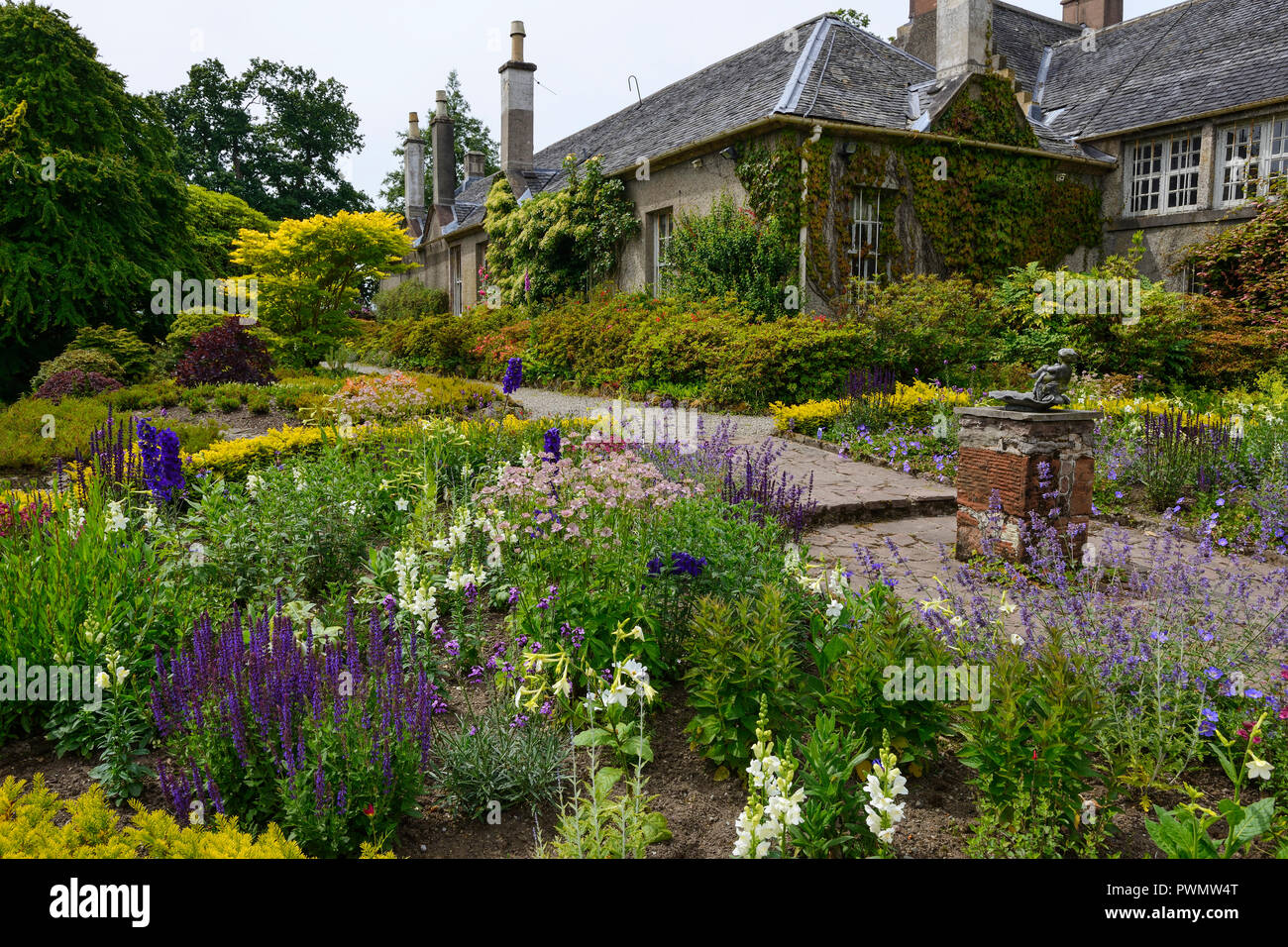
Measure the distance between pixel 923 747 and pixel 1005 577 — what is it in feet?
7.14

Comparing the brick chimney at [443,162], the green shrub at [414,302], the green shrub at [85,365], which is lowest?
the green shrub at [85,365]

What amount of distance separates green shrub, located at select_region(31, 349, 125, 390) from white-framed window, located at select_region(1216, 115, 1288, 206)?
1889 cm

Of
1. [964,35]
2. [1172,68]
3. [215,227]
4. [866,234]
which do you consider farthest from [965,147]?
[215,227]

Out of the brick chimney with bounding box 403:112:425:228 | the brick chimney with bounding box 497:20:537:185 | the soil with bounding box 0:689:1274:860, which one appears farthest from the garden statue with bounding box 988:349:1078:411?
the brick chimney with bounding box 403:112:425:228

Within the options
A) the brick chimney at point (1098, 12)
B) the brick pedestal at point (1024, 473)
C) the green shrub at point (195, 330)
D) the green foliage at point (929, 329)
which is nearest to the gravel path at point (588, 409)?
the green foliage at point (929, 329)

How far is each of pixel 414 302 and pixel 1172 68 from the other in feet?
69.1

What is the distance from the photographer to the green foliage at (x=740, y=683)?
270 centimetres

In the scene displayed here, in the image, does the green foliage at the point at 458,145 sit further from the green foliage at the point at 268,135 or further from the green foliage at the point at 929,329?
the green foliage at the point at 929,329

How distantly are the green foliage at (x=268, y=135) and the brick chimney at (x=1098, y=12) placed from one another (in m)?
31.9

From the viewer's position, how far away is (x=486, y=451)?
617cm

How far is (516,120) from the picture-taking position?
21969mm

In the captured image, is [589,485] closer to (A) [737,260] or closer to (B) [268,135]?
(A) [737,260]
